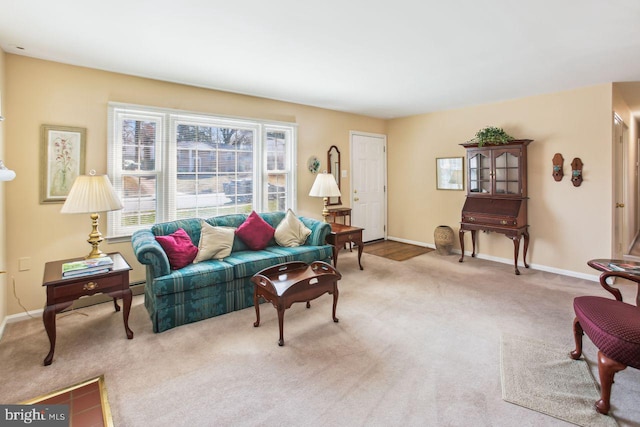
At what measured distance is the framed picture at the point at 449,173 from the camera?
533cm

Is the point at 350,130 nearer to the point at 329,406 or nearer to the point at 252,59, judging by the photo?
the point at 252,59

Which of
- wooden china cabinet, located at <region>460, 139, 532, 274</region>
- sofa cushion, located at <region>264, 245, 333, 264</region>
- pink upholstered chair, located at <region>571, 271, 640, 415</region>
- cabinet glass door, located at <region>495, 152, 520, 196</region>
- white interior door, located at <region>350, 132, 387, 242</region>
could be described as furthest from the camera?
white interior door, located at <region>350, 132, 387, 242</region>

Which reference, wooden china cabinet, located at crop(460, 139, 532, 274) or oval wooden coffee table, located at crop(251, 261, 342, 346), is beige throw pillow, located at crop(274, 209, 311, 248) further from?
wooden china cabinet, located at crop(460, 139, 532, 274)

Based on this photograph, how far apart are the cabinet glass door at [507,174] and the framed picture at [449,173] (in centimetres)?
68

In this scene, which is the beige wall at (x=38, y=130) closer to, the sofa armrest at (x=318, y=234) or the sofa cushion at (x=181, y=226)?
the sofa cushion at (x=181, y=226)

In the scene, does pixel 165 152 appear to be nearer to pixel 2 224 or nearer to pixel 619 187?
pixel 2 224

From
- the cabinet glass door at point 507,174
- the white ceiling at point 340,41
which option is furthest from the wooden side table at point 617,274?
the cabinet glass door at point 507,174

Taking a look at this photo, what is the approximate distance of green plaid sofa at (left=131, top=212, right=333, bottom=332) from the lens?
9.09 feet

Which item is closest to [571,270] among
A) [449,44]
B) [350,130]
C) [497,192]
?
[497,192]

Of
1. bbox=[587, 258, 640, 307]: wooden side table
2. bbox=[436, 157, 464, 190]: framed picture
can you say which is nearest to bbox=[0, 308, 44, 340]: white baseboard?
bbox=[587, 258, 640, 307]: wooden side table

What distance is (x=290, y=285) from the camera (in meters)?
2.60

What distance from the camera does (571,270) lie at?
426cm

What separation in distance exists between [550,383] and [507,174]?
337 cm

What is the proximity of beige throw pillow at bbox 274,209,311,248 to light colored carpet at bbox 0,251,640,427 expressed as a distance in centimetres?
87
